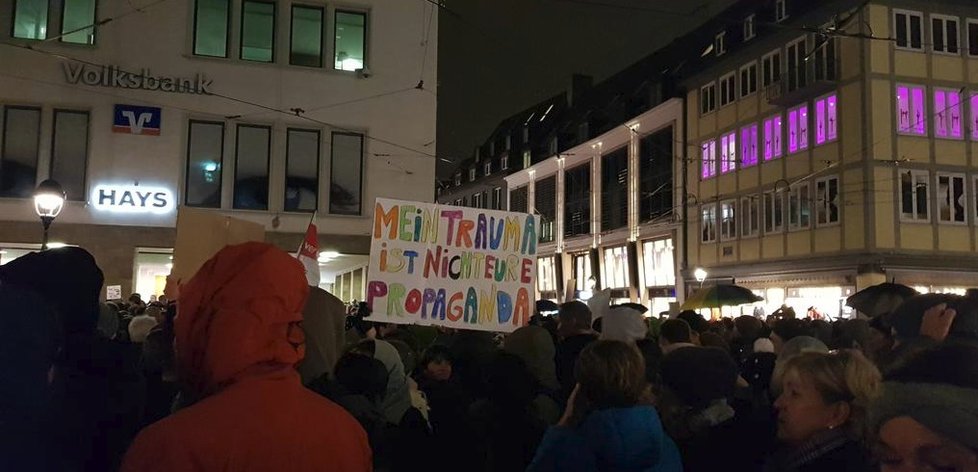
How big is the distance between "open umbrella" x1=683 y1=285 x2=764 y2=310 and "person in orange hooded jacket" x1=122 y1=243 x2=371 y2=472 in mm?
12427

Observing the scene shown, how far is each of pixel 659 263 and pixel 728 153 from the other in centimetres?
816

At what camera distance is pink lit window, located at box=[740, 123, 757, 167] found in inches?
1373

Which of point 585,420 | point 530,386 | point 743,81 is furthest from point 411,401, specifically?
point 743,81

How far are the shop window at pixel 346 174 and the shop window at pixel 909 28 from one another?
69.0ft

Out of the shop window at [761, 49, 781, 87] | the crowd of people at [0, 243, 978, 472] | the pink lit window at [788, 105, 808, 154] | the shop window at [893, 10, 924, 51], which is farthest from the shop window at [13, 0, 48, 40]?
the shop window at [893, 10, 924, 51]

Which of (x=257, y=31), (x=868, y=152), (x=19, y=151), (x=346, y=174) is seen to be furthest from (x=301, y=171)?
(x=868, y=152)

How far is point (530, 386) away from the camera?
4.92m

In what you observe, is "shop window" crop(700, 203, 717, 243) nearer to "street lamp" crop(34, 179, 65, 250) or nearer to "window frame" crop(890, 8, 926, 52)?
"window frame" crop(890, 8, 926, 52)

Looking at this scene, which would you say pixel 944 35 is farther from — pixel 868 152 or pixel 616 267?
pixel 616 267

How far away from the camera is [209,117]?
19.3m

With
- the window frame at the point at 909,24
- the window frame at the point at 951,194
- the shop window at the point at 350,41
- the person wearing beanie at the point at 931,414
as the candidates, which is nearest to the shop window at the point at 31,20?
the shop window at the point at 350,41

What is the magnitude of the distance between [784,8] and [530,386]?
3394 cm

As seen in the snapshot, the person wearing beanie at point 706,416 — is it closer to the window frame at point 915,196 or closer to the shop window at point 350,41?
the shop window at point 350,41

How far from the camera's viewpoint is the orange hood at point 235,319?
7.10 feet
